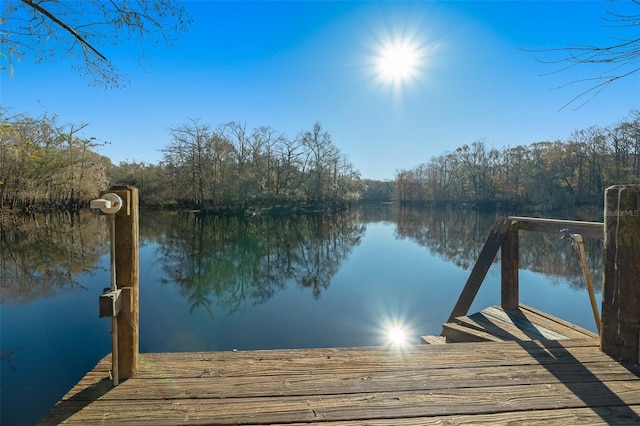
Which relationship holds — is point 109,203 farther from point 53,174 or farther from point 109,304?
point 53,174

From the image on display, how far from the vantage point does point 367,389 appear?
1643 mm

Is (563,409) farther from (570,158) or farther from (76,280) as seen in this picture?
(570,158)

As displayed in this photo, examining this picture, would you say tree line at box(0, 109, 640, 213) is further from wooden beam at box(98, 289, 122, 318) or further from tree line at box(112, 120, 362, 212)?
wooden beam at box(98, 289, 122, 318)

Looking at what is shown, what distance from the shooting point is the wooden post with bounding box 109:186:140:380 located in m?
1.74

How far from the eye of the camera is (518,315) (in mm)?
3215

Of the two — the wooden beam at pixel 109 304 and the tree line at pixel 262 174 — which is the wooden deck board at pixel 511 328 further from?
the tree line at pixel 262 174

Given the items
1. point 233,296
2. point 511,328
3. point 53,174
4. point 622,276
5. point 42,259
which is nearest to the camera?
point 622,276

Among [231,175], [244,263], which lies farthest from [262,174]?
[244,263]

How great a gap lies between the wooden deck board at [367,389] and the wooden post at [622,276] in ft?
0.41

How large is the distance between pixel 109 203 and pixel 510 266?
3.42 metres

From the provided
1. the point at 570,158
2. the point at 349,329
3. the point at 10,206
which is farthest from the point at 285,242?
the point at 570,158

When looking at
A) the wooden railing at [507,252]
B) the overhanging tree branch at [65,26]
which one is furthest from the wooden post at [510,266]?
the overhanging tree branch at [65,26]

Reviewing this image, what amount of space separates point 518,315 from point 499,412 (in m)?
2.11

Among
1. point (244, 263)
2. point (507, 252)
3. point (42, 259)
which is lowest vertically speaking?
point (244, 263)
